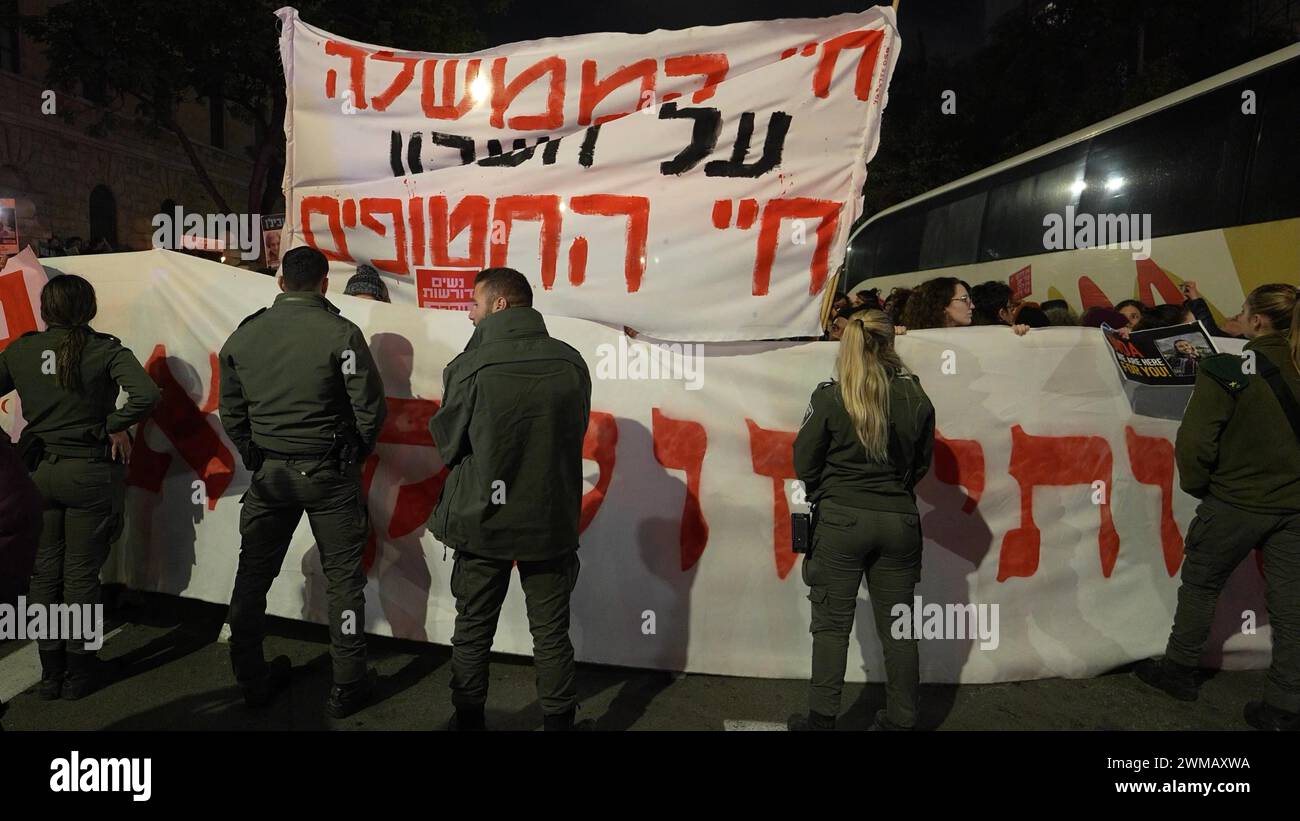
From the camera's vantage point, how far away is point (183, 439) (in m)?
4.49

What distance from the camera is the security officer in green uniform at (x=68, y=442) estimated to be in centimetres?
367

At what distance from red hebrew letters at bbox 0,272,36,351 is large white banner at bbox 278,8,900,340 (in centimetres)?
157

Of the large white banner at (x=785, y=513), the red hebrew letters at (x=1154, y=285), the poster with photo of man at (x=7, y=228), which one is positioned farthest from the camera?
the red hebrew letters at (x=1154, y=285)

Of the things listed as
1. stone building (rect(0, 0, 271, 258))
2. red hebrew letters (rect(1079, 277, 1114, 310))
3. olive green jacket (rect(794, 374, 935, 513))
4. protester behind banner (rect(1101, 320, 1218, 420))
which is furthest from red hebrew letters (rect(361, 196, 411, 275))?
stone building (rect(0, 0, 271, 258))

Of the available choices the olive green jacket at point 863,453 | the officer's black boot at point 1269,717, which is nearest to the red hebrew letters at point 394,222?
the olive green jacket at point 863,453

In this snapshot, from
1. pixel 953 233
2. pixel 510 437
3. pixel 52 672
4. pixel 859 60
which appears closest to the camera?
pixel 510 437

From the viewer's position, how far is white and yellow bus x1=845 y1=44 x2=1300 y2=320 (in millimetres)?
5902

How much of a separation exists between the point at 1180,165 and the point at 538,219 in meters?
5.68

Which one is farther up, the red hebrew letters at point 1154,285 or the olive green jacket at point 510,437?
the red hebrew letters at point 1154,285

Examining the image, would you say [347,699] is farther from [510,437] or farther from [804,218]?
[804,218]

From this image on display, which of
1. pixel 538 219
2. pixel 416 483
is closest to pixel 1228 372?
pixel 538 219

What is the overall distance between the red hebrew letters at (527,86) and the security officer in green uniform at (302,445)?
1.17m

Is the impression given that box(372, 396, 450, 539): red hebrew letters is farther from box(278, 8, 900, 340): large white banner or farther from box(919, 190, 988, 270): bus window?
box(919, 190, 988, 270): bus window

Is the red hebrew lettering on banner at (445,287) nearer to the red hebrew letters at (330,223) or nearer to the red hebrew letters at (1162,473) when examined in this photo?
the red hebrew letters at (330,223)
